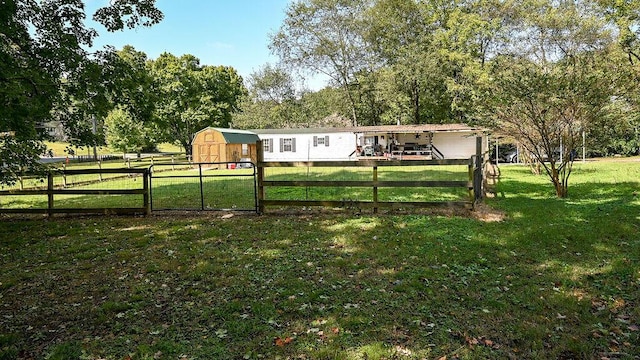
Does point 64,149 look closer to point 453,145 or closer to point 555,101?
point 555,101

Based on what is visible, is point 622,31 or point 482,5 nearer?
point 622,31

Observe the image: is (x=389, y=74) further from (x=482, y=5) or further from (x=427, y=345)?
(x=427, y=345)

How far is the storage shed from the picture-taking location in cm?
2686

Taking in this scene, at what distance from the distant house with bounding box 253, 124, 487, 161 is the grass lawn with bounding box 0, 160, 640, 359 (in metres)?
21.6

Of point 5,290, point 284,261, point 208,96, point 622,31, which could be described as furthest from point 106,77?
point 208,96

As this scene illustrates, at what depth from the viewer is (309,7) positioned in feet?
119

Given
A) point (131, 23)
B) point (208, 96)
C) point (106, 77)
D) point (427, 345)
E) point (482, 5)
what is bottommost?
point (427, 345)

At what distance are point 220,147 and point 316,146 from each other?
7193mm

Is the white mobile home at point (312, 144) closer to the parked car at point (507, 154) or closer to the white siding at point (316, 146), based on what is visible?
the white siding at point (316, 146)

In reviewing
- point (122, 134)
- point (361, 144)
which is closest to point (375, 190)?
point (361, 144)

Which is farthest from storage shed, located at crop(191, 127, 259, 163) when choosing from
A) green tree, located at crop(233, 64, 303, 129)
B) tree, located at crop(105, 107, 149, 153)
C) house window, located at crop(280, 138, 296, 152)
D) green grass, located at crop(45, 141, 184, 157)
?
green tree, located at crop(233, 64, 303, 129)

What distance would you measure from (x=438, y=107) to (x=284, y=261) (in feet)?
112

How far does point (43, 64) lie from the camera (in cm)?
733

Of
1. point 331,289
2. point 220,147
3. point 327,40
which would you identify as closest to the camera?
point 331,289
